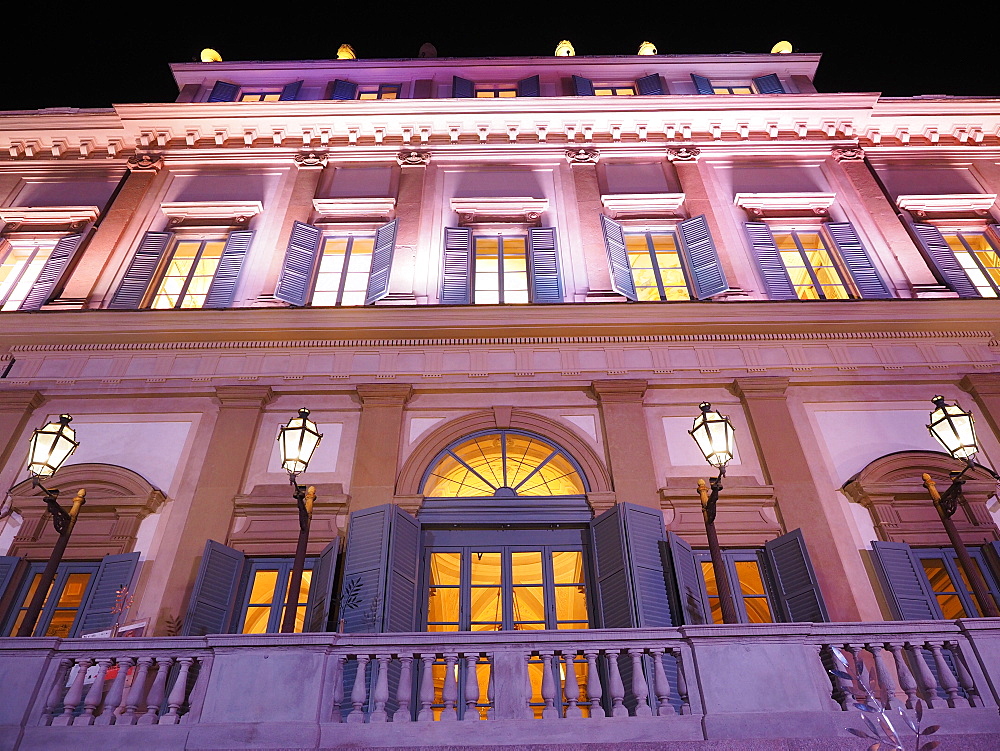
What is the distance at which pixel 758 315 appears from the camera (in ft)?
43.2

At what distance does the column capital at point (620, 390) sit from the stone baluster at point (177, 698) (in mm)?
7083

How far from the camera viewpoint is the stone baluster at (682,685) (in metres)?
7.34

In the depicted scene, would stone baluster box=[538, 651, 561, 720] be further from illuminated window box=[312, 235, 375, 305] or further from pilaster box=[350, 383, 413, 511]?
illuminated window box=[312, 235, 375, 305]

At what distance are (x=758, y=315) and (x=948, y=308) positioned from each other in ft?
10.3

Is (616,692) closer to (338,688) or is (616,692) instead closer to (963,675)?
(338,688)

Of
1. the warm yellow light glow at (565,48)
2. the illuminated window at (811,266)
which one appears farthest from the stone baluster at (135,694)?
the warm yellow light glow at (565,48)

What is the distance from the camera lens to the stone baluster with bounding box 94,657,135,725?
287 inches

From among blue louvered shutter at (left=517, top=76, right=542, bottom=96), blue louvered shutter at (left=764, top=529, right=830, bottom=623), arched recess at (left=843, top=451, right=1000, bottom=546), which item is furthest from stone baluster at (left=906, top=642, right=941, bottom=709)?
blue louvered shutter at (left=517, top=76, right=542, bottom=96)

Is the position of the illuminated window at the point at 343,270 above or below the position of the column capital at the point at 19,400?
above

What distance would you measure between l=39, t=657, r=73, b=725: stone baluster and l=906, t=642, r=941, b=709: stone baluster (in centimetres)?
815

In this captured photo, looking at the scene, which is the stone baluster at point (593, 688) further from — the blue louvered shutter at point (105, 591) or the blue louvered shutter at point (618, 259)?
the blue louvered shutter at point (618, 259)

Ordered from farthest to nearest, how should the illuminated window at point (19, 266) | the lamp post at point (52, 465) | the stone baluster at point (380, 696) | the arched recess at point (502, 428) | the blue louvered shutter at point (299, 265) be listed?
the illuminated window at point (19, 266)
the blue louvered shutter at point (299, 265)
the arched recess at point (502, 428)
the lamp post at point (52, 465)
the stone baluster at point (380, 696)

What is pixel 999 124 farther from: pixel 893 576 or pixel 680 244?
pixel 893 576

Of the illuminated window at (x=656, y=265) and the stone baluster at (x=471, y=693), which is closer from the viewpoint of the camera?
the stone baluster at (x=471, y=693)
